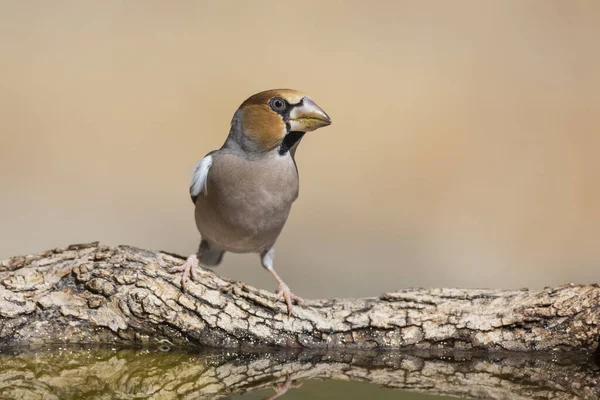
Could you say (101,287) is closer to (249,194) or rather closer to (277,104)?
(249,194)

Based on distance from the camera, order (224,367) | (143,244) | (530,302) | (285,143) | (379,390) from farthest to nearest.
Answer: (143,244)
(285,143)
(530,302)
(224,367)
(379,390)

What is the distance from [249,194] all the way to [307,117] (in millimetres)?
622

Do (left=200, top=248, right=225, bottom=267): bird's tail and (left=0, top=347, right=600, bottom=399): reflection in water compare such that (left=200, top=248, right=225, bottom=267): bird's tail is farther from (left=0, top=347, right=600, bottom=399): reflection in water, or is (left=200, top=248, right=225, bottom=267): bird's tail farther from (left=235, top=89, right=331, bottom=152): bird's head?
(left=0, top=347, right=600, bottom=399): reflection in water

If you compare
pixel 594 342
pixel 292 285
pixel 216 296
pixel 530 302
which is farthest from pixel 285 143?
pixel 292 285

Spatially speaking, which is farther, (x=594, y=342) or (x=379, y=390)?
(x=594, y=342)

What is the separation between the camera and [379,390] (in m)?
3.55

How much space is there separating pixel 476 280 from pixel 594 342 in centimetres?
452

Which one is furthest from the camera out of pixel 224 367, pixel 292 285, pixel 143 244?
pixel 143 244

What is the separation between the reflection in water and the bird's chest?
99cm

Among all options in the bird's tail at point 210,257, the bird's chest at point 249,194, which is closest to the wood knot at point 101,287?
the bird's chest at point 249,194

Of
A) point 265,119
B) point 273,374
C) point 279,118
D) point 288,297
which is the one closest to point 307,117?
point 279,118

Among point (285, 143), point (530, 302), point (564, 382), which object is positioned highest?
point (285, 143)

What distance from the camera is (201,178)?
4.95m

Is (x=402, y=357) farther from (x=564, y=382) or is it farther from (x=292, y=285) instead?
(x=292, y=285)
